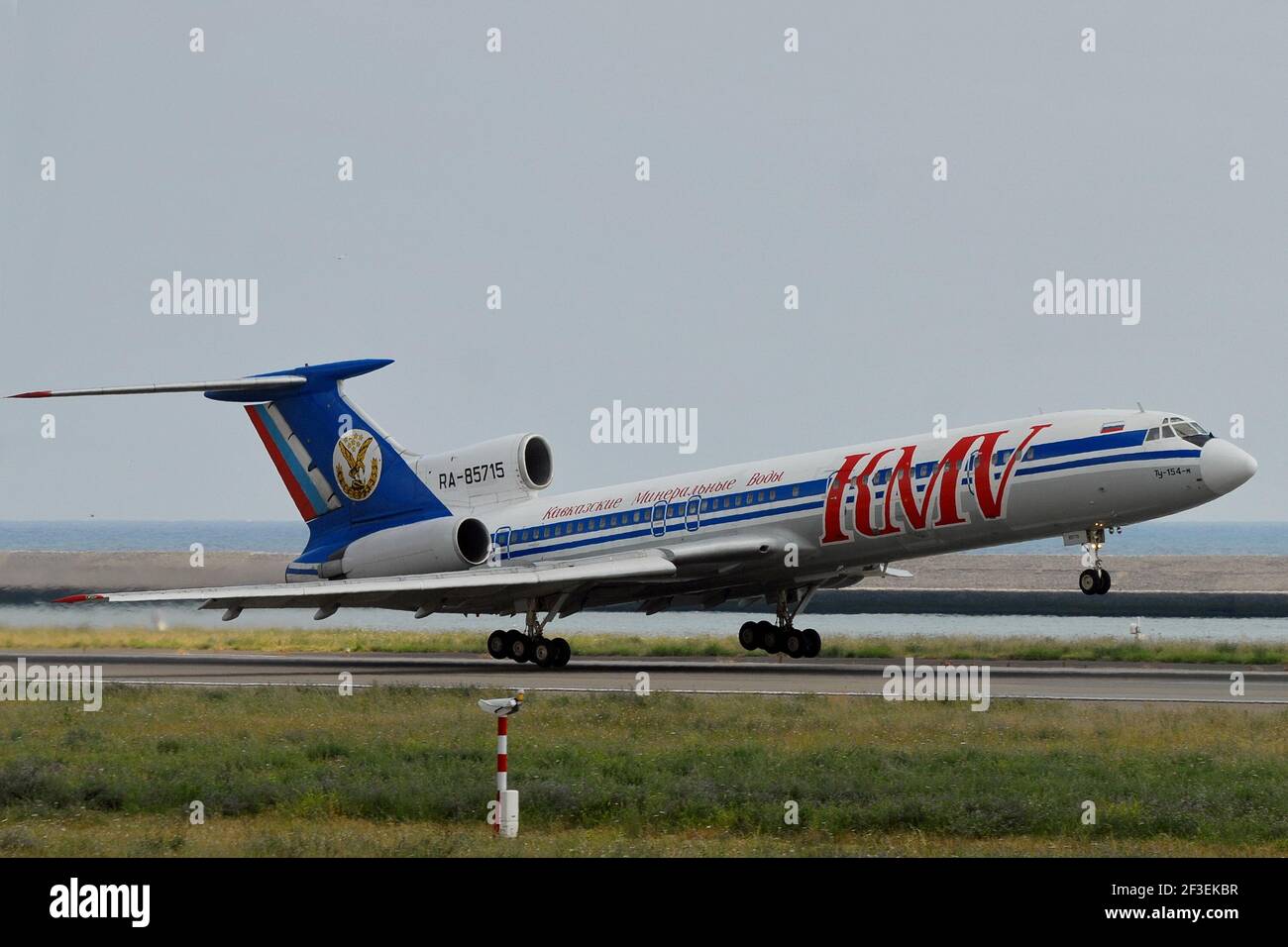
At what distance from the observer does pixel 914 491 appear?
106 ft

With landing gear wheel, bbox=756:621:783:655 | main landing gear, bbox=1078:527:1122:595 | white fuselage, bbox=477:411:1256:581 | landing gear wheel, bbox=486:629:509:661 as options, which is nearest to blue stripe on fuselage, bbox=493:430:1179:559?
white fuselage, bbox=477:411:1256:581

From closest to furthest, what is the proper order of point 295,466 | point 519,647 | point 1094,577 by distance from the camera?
1. point 1094,577
2. point 519,647
3. point 295,466

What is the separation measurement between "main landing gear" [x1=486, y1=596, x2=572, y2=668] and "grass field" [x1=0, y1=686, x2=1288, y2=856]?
33.9 feet

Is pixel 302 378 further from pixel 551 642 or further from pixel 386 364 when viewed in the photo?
pixel 551 642

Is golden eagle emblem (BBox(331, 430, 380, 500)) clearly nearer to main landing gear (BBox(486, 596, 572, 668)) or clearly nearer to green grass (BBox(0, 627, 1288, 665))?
main landing gear (BBox(486, 596, 572, 668))

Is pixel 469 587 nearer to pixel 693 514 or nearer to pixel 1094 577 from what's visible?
pixel 693 514

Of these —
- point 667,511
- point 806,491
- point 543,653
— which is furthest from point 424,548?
point 806,491

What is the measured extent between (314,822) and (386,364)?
24.0 meters

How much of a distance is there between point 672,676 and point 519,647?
428 cm

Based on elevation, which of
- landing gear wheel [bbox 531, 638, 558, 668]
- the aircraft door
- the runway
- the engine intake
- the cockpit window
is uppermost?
the cockpit window

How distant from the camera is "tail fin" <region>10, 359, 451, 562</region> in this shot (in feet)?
130

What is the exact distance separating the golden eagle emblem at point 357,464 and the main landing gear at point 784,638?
31.0ft

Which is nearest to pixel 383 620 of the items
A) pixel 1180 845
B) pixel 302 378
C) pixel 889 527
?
pixel 302 378

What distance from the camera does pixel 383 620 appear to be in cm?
7356
